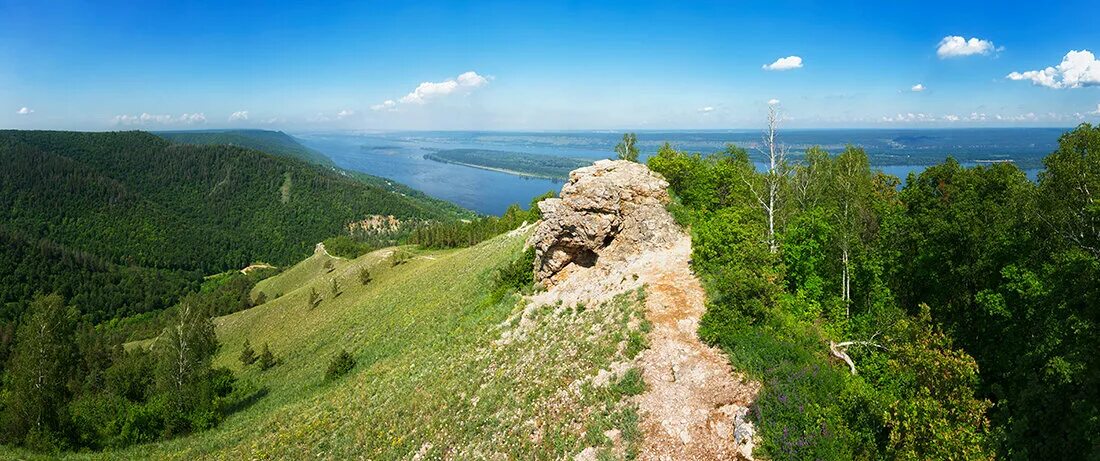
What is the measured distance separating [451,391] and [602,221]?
46.2 ft

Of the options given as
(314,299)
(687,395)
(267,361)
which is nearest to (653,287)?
(687,395)

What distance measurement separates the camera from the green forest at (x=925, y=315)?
1288 centimetres

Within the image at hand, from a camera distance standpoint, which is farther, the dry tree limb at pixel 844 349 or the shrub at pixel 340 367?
the shrub at pixel 340 367

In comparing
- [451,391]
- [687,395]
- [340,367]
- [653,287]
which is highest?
[653,287]

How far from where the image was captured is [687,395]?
1667cm

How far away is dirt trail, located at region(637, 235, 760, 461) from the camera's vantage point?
1491 centimetres

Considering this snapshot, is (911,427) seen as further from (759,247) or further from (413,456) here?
(413,456)

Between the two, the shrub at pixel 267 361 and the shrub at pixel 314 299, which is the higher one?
the shrub at pixel 314 299

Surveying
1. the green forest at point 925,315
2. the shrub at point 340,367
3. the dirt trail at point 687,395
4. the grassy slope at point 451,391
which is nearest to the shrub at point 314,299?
the grassy slope at point 451,391

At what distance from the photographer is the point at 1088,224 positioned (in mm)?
17484

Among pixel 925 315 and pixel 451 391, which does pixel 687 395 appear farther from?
pixel 451 391

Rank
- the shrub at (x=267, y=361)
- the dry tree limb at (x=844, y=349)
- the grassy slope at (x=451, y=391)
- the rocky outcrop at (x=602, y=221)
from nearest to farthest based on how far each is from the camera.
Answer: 1. the dry tree limb at (x=844, y=349)
2. the grassy slope at (x=451, y=391)
3. the rocky outcrop at (x=602, y=221)
4. the shrub at (x=267, y=361)

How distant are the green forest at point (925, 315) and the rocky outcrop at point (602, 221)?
8.05 ft

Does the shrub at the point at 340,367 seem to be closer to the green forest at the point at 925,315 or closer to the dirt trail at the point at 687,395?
the dirt trail at the point at 687,395
